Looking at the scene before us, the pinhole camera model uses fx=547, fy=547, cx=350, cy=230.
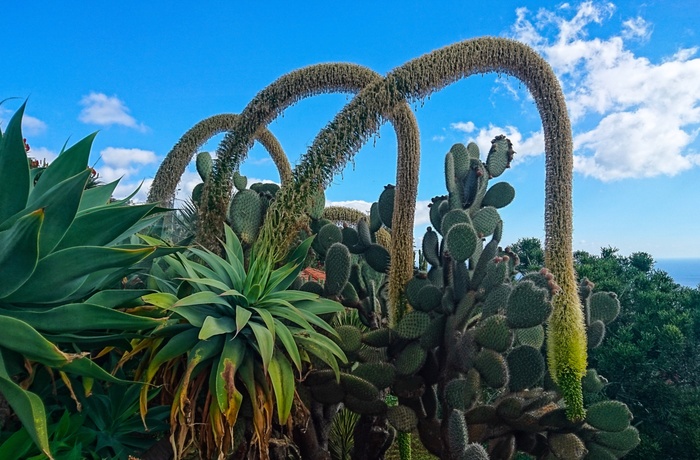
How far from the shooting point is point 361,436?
184 inches

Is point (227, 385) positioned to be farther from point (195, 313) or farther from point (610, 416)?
point (610, 416)

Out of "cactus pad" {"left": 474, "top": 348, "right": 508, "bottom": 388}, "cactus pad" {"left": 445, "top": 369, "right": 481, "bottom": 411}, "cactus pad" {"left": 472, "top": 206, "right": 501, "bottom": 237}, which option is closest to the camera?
"cactus pad" {"left": 474, "top": 348, "right": 508, "bottom": 388}

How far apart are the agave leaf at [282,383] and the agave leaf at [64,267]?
0.94 m

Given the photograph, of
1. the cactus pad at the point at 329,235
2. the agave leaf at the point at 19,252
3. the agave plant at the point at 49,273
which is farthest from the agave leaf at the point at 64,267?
the cactus pad at the point at 329,235

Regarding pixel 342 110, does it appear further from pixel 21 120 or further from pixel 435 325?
pixel 21 120

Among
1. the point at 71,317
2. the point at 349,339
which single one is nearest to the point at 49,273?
the point at 71,317

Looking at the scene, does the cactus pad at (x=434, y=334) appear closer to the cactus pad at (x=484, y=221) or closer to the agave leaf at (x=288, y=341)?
the cactus pad at (x=484, y=221)

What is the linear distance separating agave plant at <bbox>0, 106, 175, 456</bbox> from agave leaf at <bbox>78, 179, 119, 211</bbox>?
30 cm

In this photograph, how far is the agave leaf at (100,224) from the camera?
253 cm

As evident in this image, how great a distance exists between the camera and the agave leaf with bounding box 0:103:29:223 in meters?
2.46

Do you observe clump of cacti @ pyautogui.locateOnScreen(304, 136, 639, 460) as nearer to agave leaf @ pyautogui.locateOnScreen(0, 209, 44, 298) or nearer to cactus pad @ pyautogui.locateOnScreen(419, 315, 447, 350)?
cactus pad @ pyautogui.locateOnScreen(419, 315, 447, 350)

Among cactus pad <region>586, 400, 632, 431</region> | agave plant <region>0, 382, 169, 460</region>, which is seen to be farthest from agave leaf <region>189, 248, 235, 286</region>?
cactus pad <region>586, 400, 632, 431</region>

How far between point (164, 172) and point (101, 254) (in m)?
4.30

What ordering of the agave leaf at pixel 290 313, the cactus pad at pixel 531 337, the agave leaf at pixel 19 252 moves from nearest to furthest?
the agave leaf at pixel 19 252 → the agave leaf at pixel 290 313 → the cactus pad at pixel 531 337
